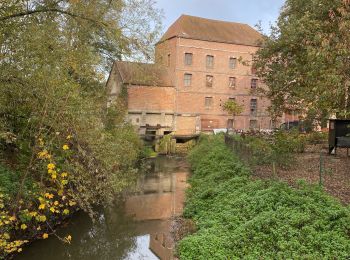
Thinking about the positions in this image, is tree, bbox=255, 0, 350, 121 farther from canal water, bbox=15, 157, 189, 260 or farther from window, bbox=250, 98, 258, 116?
window, bbox=250, 98, 258, 116

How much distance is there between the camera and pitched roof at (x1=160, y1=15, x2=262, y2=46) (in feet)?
121

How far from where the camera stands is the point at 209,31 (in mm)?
38281

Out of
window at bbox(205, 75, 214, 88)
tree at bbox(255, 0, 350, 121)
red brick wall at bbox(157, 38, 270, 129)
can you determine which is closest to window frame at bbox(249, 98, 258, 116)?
red brick wall at bbox(157, 38, 270, 129)

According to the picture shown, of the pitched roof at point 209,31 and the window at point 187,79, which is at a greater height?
the pitched roof at point 209,31

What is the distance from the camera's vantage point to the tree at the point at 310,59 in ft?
29.0

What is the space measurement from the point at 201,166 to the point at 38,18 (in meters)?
12.1

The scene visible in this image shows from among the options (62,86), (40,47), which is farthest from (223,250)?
(40,47)

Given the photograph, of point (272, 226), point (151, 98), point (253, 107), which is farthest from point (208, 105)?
point (272, 226)

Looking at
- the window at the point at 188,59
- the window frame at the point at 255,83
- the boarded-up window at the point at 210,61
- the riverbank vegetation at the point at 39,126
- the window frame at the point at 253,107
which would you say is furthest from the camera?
the window frame at the point at 255,83

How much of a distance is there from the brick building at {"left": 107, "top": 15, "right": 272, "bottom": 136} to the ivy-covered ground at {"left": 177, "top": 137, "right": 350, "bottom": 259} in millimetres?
23458

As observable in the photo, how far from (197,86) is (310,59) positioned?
27.3 meters

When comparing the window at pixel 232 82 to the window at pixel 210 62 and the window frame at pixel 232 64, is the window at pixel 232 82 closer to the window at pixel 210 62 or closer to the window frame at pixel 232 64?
the window frame at pixel 232 64

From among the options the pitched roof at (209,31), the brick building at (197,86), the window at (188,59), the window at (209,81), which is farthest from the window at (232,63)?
the window at (188,59)

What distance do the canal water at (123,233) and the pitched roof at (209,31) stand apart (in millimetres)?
22992
